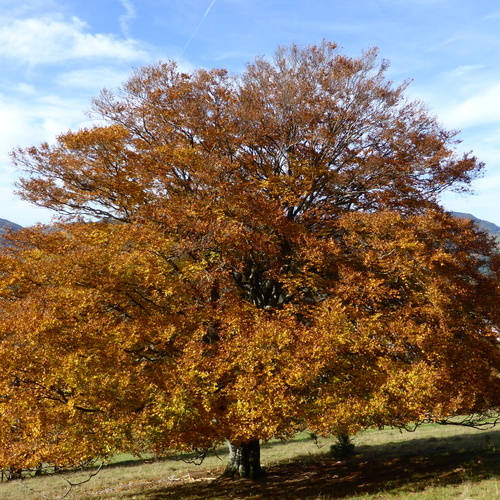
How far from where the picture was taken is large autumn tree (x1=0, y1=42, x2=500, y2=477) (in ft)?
41.0

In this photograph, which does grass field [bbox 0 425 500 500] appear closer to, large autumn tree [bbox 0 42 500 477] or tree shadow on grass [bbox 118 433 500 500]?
tree shadow on grass [bbox 118 433 500 500]

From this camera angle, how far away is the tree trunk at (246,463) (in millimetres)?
19250

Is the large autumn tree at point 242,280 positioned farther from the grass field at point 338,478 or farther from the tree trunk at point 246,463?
the grass field at point 338,478

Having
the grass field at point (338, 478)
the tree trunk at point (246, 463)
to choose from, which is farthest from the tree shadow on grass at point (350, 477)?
the tree trunk at point (246, 463)

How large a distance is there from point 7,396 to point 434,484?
14.2 metres

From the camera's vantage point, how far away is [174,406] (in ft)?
38.4

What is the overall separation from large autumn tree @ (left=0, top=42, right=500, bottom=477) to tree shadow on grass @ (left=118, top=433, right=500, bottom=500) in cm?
179

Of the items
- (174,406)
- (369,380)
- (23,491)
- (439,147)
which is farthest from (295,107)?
(23,491)

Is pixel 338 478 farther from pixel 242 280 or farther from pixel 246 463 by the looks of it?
pixel 242 280

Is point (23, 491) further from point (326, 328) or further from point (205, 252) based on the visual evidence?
point (326, 328)

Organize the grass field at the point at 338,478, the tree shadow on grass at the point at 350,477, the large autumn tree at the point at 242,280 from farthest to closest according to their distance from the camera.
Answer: the tree shadow on grass at the point at 350,477 < the grass field at the point at 338,478 < the large autumn tree at the point at 242,280

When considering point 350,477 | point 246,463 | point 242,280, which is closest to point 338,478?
point 350,477

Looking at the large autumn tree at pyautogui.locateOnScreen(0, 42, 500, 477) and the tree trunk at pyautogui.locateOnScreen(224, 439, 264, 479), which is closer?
the large autumn tree at pyautogui.locateOnScreen(0, 42, 500, 477)

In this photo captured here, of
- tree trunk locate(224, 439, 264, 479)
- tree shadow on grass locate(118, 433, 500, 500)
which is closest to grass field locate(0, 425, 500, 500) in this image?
tree shadow on grass locate(118, 433, 500, 500)
